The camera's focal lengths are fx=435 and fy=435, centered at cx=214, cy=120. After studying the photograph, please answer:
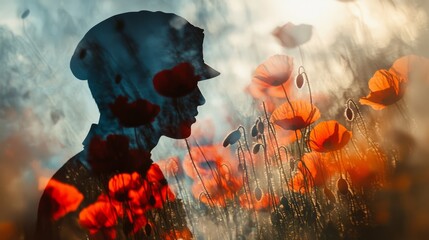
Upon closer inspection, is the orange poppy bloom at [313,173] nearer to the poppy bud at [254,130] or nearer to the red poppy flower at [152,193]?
the poppy bud at [254,130]

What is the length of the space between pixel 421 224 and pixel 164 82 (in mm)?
1153

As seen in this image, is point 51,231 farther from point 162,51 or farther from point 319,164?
point 319,164

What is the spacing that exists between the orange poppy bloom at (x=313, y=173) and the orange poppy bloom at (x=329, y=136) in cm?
4

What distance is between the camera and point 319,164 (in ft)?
5.85

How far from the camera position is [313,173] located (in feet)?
5.80

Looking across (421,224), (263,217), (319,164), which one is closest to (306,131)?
Answer: (319,164)

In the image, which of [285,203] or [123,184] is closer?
[285,203]

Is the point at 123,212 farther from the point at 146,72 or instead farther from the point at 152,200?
the point at 146,72

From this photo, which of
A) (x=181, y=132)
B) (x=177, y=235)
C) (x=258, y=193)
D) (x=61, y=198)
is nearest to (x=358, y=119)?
(x=258, y=193)

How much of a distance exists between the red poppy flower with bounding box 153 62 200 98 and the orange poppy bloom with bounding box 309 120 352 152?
0.57 metres

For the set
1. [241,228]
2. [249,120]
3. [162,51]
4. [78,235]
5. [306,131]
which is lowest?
[241,228]

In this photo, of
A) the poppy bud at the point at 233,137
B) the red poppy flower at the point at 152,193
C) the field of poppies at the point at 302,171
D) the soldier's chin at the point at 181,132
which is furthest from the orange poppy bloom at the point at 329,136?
the red poppy flower at the point at 152,193

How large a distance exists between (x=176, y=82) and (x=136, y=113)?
8.8 inches

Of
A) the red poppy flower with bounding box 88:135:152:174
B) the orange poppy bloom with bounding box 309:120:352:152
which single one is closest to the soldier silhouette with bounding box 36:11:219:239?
the red poppy flower with bounding box 88:135:152:174
